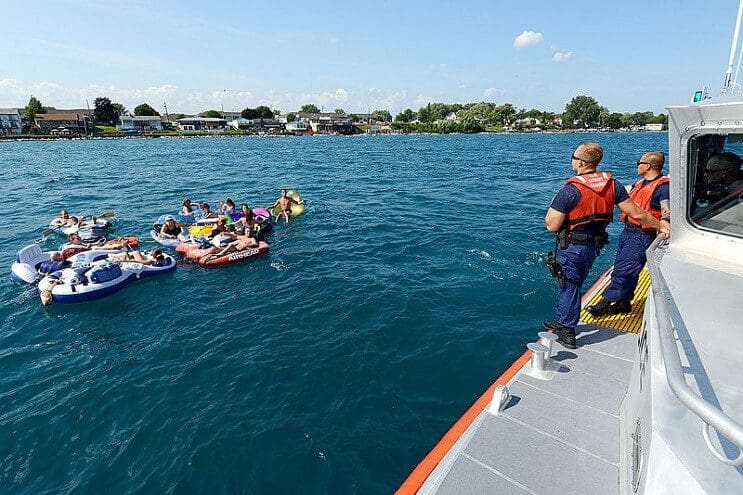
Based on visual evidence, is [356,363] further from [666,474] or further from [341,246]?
[341,246]

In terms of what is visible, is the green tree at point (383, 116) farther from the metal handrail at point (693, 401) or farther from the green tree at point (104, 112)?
the metal handrail at point (693, 401)

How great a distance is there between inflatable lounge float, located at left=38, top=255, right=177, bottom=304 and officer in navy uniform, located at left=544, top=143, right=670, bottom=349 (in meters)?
13.0

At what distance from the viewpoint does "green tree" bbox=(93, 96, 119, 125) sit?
13550 centimetres

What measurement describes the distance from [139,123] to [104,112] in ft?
39.7

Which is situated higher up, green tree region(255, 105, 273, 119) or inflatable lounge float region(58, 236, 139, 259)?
green tree region(255, 105, 273, 119)

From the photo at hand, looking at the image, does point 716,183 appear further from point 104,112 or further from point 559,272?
point 104,112

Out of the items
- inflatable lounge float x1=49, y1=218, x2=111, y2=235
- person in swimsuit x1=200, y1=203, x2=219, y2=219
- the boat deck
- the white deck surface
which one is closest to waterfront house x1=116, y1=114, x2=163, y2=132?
inflatable lounge float x1=49, y1=218, x2=111, y2=235

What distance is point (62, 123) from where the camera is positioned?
12519 centimetres

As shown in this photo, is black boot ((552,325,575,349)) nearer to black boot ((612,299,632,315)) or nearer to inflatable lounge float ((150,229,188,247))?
black boot ((612,299,632,315))

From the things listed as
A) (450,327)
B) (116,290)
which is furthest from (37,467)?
(450,327)

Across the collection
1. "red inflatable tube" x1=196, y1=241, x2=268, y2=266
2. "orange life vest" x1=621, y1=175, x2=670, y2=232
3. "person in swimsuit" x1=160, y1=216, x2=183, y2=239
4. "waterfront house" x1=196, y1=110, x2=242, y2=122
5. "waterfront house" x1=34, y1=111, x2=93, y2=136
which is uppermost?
"waterfront house" x1=196, y1=110, x2=242, y2=122

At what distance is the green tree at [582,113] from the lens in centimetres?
16088

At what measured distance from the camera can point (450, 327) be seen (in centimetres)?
938

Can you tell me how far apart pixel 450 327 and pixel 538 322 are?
218 cm
